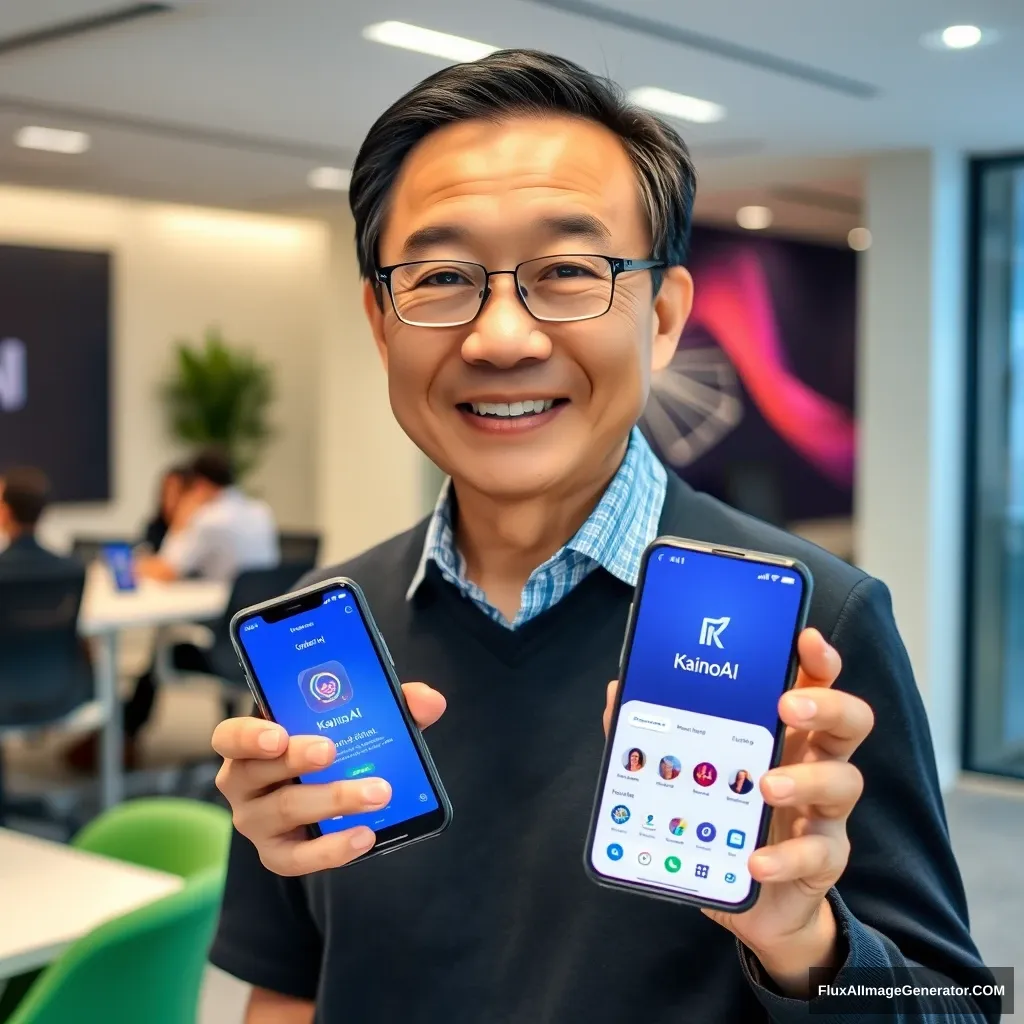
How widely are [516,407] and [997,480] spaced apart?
5.14 meters

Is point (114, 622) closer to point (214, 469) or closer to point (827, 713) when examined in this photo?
point (214, 469)

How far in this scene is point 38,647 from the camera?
173 inches

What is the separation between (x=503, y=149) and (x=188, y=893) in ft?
3.92

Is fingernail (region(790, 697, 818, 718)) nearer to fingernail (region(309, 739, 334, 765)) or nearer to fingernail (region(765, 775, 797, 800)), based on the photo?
fingernail (region(765, 775, 797, 800))

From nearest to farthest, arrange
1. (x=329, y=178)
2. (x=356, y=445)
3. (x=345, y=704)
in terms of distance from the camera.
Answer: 1. (x=345, y=704)
2. (x=329, y=178)
3. (x=356, y=445)

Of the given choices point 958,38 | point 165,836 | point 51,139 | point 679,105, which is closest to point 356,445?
point 51,139

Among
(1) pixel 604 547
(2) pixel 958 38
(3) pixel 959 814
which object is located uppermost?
(2) pixel 958 38

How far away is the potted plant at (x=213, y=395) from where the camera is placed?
828 cm

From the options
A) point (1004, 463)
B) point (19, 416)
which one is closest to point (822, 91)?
point (1004, 463)

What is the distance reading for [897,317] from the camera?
5488 millimetres

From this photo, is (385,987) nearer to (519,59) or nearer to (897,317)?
(519,59)

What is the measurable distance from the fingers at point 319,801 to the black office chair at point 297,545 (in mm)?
5182

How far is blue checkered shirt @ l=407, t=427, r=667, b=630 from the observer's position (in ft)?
3.51

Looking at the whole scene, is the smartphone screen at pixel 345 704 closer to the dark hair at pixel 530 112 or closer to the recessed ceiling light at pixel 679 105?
the dark hair at pixel 530 112
